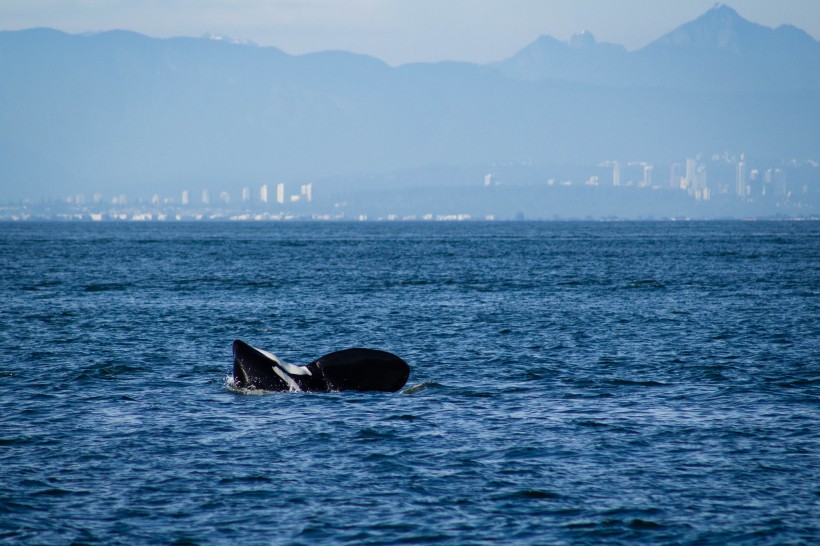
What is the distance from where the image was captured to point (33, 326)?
136 feet

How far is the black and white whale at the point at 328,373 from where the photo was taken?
25.3 metres

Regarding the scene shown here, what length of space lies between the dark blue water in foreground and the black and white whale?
565mm

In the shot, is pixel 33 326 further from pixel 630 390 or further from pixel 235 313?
pixel 630 390

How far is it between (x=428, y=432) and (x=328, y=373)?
16.3ft

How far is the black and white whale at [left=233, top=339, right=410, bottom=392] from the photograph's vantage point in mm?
25328

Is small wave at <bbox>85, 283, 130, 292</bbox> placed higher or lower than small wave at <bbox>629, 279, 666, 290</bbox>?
higher

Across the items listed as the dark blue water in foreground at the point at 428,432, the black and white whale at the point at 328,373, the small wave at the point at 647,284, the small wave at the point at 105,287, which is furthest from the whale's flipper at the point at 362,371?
the small wave at the point at 647,284

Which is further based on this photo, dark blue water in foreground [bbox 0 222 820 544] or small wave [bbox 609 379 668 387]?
small wave [bbox 609 379 668 387]

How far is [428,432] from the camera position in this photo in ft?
69.4

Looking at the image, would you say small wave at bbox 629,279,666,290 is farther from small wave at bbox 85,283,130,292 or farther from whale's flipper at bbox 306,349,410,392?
whale's flipper at bbox 306,349,410,392

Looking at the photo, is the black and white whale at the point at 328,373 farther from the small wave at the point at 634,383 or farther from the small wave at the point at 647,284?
the small wave at the point at 647,284

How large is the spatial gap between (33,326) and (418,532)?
99.0 feet

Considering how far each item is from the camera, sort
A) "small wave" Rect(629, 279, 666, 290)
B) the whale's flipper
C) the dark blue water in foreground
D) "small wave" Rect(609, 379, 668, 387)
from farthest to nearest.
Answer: "small wave" Rect(629, 279, 666, 290) → "small wave" Rect(609, 379, 668, 387) → the whale's flipper → the dark blue water in foreground

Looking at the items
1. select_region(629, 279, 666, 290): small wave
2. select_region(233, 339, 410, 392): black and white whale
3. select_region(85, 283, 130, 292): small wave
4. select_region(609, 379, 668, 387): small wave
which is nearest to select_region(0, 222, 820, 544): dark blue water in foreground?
select_region(609, 379, 668, 387): small wave
